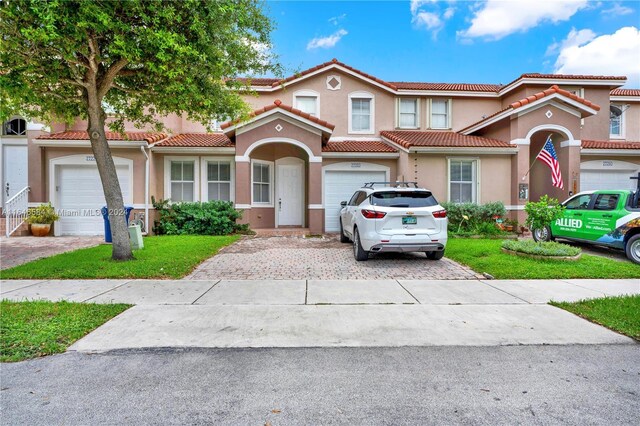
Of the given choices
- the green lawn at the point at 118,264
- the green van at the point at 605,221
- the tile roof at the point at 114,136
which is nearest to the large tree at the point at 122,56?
the green lawn at the point at 118,264

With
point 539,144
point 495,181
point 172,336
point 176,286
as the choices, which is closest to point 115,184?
point 176,286

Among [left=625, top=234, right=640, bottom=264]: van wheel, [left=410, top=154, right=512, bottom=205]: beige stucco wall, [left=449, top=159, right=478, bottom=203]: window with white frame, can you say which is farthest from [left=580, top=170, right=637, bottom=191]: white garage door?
[left=625, top=234, right=640, bottom=264]: van wheel

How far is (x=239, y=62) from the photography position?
844 centimetres

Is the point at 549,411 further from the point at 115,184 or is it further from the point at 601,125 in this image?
the point at 601,125

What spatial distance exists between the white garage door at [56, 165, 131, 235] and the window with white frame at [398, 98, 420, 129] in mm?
12180

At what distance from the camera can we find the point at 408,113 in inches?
643

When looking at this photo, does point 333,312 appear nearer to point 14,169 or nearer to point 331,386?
point 331,386

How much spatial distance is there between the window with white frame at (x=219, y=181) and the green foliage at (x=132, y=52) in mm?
5277

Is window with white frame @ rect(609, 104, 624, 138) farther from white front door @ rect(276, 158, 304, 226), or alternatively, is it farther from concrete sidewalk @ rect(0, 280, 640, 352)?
white front door @ rect(276, 158, 304, 226)

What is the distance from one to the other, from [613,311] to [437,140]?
32.9 ft

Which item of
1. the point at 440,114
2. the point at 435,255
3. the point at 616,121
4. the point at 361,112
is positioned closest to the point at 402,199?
the point at 435,255

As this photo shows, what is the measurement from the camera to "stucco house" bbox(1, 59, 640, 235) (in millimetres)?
12891

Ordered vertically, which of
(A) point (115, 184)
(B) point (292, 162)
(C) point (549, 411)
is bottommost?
(C) point (549, 411)

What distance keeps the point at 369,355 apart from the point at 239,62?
7.63 metres
